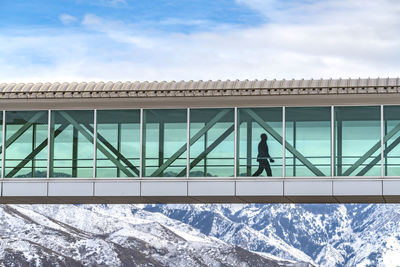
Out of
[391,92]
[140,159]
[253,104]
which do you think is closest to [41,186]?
[140,159]

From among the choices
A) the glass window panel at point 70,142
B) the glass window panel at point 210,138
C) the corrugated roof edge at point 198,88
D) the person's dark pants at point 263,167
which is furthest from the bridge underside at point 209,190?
the corrugated roof edge at point 198,88

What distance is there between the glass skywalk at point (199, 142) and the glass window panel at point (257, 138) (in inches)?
1.6

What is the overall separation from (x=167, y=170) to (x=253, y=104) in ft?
14.2

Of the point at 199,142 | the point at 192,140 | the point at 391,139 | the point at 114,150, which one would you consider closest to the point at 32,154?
the point at 114,150

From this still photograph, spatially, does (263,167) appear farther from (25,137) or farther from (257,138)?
(25,137)

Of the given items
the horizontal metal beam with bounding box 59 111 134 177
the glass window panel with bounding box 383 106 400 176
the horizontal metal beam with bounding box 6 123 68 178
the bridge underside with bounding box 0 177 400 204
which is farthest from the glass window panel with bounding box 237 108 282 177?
the horizontal metal beam with bounding box 6 123 68 178

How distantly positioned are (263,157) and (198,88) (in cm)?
374

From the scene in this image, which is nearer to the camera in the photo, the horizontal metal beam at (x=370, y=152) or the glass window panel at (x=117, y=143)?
the horizontal metal beam at (x=370, y=152)

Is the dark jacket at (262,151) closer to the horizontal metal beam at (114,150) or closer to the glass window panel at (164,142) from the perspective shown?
the glass window panel at (164,142)

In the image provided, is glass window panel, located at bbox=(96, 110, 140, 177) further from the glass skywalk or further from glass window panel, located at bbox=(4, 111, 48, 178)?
glass window panel, located at bbox=(4, 111, 48, 178)

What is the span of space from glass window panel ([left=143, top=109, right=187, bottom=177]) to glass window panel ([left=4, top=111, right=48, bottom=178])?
4309mm

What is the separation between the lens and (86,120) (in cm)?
3722

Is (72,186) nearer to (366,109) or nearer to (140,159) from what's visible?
(140,159)

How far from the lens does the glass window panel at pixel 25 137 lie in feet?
123
